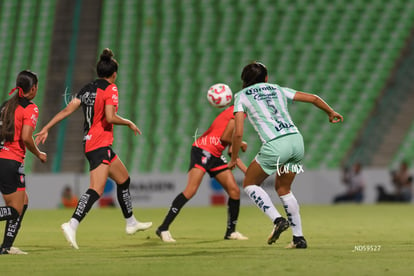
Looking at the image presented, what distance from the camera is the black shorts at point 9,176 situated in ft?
24.6

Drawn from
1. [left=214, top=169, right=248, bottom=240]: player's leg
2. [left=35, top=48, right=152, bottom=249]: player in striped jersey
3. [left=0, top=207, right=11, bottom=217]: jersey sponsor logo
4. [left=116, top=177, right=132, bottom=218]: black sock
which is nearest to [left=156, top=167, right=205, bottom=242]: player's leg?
[left=214, top=169, right=248, bottom=240]: player's leg

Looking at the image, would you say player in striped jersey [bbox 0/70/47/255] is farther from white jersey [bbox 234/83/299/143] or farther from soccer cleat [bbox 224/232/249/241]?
soccer cleat [bbox 224/232/249/241]

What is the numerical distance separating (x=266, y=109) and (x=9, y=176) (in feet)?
8.65

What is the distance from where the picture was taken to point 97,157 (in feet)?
26.9

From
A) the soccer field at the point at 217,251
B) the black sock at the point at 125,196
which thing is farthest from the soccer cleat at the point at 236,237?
the black sock at the point at 125,196

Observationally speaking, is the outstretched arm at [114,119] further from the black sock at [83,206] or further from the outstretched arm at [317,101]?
the outstretched arm at [317,101]

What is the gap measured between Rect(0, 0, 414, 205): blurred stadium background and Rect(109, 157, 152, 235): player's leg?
39.3 ft

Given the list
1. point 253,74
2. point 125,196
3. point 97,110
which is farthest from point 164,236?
point 253,74

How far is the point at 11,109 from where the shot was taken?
7531 millimetres

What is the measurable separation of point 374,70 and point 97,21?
9.21m

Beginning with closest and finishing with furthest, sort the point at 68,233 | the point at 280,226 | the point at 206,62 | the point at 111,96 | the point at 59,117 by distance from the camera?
the point at 280,226 < the point at 68,233 < the point at 59,117 < the point at 111,96 < the point at 206,62

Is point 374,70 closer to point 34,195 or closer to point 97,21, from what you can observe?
point 97,21

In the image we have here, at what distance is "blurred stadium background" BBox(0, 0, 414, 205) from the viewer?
70.1 ft

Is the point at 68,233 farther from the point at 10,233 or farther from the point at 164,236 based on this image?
the point at 164,236
